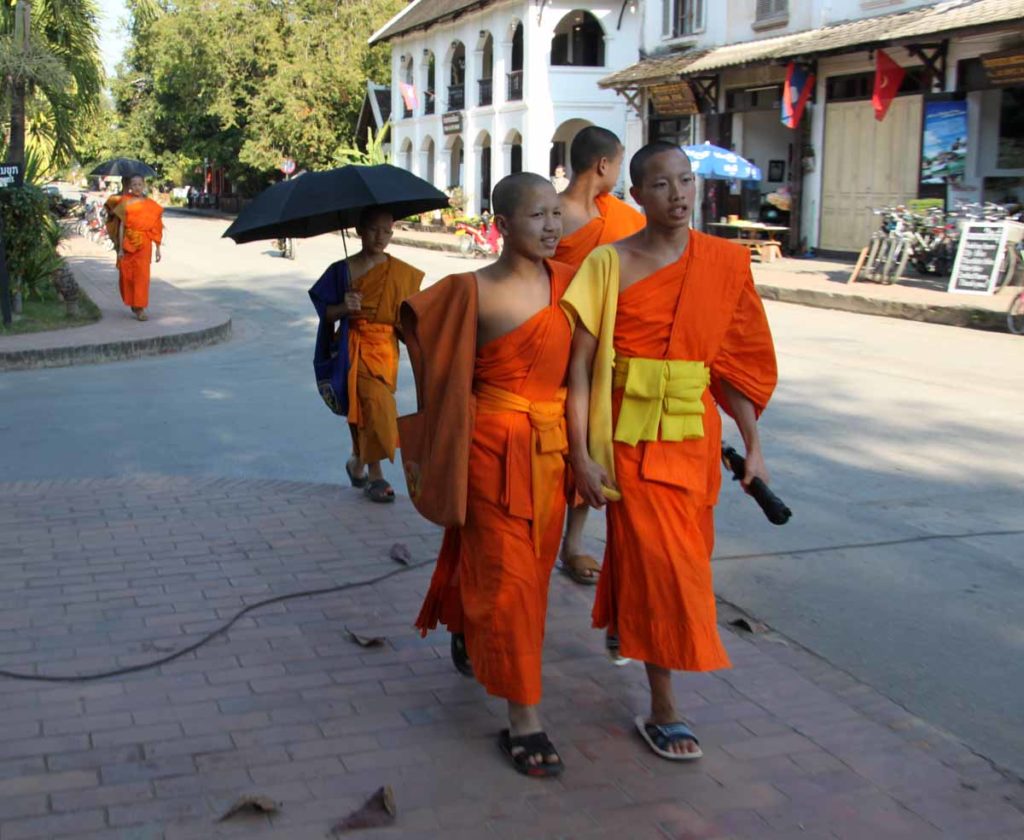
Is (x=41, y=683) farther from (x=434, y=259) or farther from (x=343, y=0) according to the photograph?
(x=343, y=0)

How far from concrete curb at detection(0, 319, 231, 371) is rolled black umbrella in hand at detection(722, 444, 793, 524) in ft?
30.6

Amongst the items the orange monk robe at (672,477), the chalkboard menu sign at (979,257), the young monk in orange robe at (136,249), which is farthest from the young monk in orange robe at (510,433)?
the chalkboard menu sign at (979,257)

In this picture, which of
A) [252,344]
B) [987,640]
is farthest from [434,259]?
[987,640]

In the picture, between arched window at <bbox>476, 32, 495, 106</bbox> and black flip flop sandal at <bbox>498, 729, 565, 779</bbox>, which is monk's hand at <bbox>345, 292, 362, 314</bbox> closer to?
black flip flop sandal at <bbox>498, 729, 565, 779</bbox>

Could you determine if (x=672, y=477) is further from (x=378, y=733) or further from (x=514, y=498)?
(x=378, y=733)

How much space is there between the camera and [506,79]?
124 feet

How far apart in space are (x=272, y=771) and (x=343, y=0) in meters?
48.8

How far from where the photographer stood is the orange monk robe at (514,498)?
3.63 meters

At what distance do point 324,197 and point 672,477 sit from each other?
2.66 meters

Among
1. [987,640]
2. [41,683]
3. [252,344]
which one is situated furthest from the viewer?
[252,344]

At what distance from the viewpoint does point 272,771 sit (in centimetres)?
357

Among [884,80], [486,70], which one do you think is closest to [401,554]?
[884,80]

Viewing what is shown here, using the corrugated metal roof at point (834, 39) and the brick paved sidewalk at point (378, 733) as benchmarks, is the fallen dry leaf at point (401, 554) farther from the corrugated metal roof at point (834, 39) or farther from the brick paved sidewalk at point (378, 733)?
the corrugated metal roof at point (834, 39)

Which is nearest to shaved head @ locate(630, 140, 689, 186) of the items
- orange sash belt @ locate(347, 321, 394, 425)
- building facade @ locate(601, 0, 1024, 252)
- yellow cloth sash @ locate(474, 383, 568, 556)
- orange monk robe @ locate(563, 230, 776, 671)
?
orange monk robe @ locate(563, 230, 776, 671)
